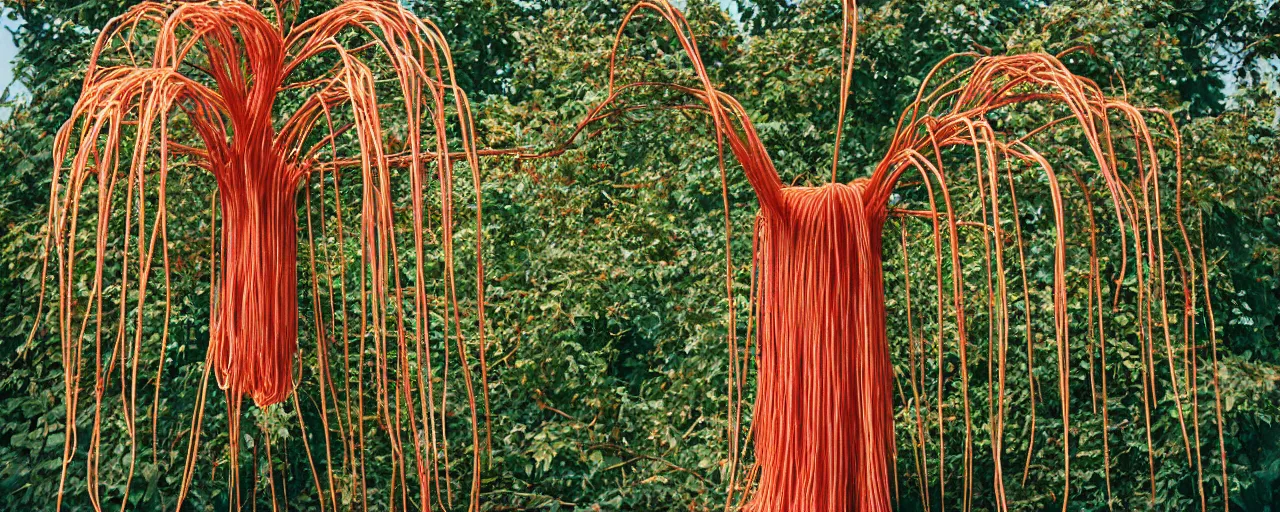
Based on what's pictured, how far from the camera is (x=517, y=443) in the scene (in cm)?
324

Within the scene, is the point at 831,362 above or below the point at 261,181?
below

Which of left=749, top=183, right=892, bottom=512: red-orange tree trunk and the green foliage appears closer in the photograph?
left=749, top=183, right=892, bottom=512: red-orange tree trunk

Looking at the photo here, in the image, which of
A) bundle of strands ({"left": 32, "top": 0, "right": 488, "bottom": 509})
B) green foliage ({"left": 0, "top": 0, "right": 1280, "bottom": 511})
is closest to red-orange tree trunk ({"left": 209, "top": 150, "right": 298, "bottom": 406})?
bundle of strands ({"left": 32, "top": 0, "right": 488, "bottom": 509})

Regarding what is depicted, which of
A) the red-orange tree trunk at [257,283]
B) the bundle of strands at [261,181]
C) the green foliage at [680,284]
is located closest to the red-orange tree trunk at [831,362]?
the bundle of strands at [261,181]

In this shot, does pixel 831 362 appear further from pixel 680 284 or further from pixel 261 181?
pixel 680 284

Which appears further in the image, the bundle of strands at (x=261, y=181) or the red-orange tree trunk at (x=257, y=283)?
the red-orange tree trunk at (x=257, y=283)

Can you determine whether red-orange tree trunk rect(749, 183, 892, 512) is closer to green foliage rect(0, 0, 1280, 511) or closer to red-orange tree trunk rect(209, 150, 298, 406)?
red-orange tree trunk rect(209, 150, 298, 406)

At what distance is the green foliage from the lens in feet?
10.2

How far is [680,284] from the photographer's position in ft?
10.6

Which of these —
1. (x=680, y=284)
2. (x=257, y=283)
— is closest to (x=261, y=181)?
(x=257, y=283)

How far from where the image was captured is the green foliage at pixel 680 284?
3.12 m

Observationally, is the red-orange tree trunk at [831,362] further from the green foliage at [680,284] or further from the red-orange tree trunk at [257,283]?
the green foliage at [680,284]

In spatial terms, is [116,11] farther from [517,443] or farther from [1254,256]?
[1254,256]

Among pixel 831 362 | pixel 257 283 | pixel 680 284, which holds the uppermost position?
pixel 680 284
